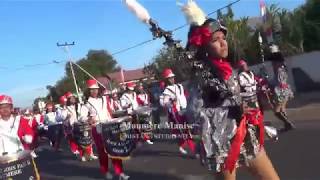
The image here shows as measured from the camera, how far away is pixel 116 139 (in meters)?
10.1

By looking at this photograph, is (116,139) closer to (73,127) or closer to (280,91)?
(280,91)

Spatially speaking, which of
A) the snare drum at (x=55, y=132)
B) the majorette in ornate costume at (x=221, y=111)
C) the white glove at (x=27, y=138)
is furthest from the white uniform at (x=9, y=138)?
the snare drum at (x=55, y=132)

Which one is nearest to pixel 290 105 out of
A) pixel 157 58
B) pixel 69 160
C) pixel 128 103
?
pixel 128 103

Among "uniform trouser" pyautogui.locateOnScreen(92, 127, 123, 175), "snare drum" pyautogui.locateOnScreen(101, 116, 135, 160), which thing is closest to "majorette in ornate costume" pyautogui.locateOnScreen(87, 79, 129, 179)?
"uniform trouser" pyautogui.locateOnScreen(92, 127, 123, 175)

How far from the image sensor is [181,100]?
490 inches

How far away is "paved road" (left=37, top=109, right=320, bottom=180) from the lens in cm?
829

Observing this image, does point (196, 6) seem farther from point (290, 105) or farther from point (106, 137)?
point (290, 105)

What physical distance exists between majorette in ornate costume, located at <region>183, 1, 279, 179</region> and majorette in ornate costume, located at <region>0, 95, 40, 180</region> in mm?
3250

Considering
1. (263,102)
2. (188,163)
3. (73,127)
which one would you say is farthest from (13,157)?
(73,127)

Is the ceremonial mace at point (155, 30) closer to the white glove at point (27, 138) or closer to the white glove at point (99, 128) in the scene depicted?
the white glove at point (27, 138)

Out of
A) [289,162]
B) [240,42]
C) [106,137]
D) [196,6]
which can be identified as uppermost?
[240,42]

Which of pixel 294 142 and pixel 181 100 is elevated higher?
pixel 181 100

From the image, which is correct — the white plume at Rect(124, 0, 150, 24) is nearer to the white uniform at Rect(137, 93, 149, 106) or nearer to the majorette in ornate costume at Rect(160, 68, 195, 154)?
the majorette in ornate costume at Rect(160, 68, 195, 154)

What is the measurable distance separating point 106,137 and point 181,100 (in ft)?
9.06
